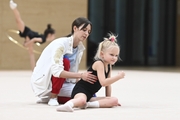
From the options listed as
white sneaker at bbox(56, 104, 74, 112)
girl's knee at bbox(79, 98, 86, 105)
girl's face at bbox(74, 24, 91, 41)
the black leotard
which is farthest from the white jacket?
white sneaker at bbox(56, 104, 74, 112)

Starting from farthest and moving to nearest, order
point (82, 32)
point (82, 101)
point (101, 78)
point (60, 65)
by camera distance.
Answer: point (82, 32), point (60, 65), point (101, 78), point (82, 101)

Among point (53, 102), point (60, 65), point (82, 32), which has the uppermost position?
point (82, 32)

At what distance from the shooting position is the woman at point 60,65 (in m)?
5.00

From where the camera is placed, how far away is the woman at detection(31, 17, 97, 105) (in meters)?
5.00

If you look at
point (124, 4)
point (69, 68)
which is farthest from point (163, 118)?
point (124, 4)

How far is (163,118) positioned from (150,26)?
18069 millimetres

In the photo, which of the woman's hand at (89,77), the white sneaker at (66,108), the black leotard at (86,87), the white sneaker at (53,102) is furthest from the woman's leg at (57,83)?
the white sneaker at (66,108)

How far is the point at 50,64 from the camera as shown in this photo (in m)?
5.18

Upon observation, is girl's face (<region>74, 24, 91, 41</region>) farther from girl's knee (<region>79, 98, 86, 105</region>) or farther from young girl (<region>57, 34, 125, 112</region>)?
girl's knee (<region>79, 98, 86, 105</region>)

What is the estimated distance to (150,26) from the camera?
22.0m

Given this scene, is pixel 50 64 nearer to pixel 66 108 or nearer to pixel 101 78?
pixel 101 78

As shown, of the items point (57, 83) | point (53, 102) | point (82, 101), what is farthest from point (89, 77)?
point (53, 102)

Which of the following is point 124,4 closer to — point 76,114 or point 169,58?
point 169,58

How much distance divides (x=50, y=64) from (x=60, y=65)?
20 centimetres
